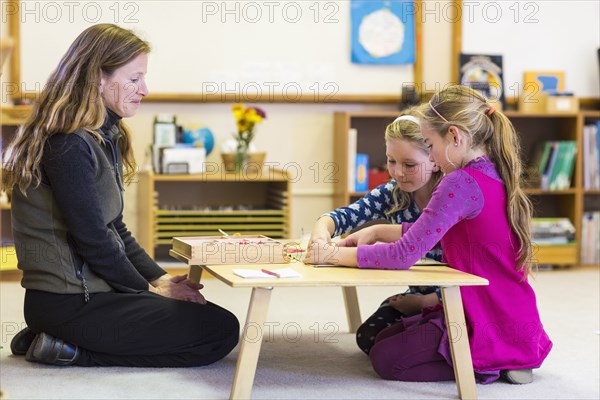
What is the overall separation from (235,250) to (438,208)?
1.62 feet

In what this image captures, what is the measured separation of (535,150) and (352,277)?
9.42 ft

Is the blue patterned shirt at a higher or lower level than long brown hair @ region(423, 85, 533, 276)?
lower

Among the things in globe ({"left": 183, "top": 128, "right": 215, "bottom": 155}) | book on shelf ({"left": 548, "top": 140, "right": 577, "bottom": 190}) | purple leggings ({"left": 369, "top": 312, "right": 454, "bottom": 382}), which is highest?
globe ({"left": 183, "top": 128, "right": 215, "bottom": 155})

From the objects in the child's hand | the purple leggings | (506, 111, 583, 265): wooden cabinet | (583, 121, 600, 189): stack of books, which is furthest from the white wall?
the purple leggings

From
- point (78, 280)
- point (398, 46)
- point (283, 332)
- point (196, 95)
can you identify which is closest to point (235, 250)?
point (78, 280)

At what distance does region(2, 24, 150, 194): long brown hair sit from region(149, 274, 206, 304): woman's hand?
0.44 meters

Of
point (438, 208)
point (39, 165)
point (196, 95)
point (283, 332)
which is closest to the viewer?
point (438, 208)

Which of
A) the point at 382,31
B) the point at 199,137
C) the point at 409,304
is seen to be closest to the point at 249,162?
the point at 199,137

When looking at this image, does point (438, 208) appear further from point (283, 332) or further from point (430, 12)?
point (430, 12)

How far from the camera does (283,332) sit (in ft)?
9.40

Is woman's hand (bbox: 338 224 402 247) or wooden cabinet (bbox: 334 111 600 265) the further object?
wooden cabinet (bbox: 334 111 600 265)

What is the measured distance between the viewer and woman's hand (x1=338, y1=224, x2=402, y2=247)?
2.40 m

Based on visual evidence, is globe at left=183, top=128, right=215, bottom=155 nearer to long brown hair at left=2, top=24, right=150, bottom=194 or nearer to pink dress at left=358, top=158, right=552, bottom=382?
long brown hair at left=2, top=24, right=150, bottom=194

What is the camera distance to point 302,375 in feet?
7.59
